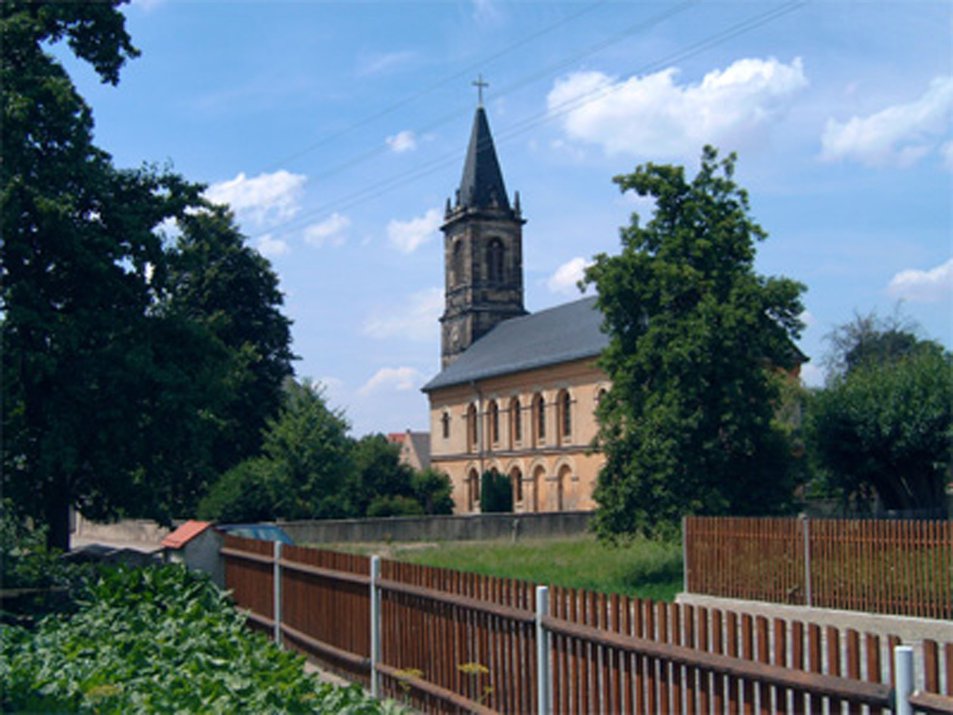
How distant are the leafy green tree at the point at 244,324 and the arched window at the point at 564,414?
15851 mm

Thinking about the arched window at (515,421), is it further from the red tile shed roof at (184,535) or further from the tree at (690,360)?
the red tile shed roof at (184,535)

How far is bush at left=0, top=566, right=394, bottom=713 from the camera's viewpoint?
26.8 ft

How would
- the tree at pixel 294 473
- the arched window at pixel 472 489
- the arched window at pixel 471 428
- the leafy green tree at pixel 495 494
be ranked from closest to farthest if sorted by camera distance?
the tree at pixel 294 473 → the leafy green tree at pixel 495 494 → the arched window at pixel 472 489 → the arched window at pixel 471 428

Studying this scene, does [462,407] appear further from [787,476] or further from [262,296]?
[787,476]

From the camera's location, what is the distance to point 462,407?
74688 mm

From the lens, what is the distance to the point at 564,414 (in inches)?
2500

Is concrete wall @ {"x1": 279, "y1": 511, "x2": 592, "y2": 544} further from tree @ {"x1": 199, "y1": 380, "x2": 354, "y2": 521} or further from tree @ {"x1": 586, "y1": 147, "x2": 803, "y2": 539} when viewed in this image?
tree @ {"x1": 586, "y1": 147, "x2": 803, "y2": 539}

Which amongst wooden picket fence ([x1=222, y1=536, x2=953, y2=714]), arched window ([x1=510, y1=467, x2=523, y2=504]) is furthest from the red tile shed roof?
arched window ([x1=510, y1=467, x2=523, y2=504])

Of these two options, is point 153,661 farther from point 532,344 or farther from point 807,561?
point 532,344

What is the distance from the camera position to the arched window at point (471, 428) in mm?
73188

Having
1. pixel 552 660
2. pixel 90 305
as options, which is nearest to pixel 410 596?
pixel 552 660

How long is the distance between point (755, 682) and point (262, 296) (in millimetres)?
52917

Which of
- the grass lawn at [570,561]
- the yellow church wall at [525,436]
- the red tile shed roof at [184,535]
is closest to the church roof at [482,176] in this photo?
the yellow church wall at [525,436]

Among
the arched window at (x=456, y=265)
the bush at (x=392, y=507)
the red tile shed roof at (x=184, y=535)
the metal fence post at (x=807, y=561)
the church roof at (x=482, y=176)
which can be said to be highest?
the church roof at (x=482, y=176)
